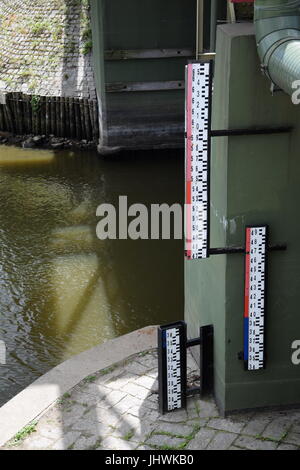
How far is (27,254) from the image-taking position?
11.7 metres

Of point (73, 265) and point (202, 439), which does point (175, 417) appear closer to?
point (202, 439)

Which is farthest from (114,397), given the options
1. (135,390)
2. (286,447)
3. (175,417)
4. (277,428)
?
(286,447)

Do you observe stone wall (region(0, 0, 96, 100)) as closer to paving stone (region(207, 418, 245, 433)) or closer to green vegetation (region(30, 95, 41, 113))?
green vegetation (region(30, 95, 41, 113))

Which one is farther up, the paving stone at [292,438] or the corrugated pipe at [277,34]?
the corrugated pipe at [277,34]

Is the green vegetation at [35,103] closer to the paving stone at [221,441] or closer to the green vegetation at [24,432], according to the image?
the green vegetation at [24,432]

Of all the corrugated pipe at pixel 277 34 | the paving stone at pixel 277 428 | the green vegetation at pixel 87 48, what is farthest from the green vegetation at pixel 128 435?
the green vegetation at pixel 87 48

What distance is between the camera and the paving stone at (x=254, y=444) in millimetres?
5816

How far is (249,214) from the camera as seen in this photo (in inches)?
226

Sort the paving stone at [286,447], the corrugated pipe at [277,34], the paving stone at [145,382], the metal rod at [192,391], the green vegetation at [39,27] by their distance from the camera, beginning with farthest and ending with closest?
the green vegetation at [39,27], the paving stone at [145,382], the metal rod at [192,391], the paving stone at [286,447], the corrugated pipe at [277,34]

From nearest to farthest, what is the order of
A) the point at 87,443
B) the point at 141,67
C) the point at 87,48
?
the point at 87,443 < the point at 141,67 < the point at 87,48

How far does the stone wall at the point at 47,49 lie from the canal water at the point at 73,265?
8.87 ft

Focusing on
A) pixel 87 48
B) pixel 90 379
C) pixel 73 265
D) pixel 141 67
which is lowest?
pixel 90 379

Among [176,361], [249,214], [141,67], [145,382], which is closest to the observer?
[249,214]

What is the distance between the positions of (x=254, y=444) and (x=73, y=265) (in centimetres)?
592
